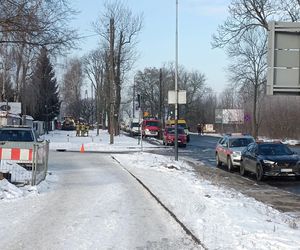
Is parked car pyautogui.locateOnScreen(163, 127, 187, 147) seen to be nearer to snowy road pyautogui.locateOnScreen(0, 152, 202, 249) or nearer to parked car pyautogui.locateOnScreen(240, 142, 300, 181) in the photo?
parked car pyautogui.locateOnScreen(240, 142, 300, 181)

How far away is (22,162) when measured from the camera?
48.3ft

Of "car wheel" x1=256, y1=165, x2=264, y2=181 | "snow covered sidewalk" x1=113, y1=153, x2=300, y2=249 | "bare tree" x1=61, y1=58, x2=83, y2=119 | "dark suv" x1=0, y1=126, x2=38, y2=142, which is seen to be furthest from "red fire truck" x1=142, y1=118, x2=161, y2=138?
"bare tree" x1=61, y1=58, x2=83, y2=119

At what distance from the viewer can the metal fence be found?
46.6ft

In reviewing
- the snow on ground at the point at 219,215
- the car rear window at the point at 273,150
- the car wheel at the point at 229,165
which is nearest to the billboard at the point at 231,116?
the car wheel at the point at 229,165

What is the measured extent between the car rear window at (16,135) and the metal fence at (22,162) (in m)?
4.81

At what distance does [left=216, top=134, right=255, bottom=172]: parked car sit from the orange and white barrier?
11737mm

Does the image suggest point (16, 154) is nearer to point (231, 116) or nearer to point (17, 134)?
point (17, 134)

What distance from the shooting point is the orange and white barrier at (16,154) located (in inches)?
571

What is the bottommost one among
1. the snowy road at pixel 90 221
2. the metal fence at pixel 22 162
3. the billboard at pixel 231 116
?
the snowy road at pixel 90 221

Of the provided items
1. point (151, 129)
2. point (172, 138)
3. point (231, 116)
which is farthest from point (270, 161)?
point (231, 116)

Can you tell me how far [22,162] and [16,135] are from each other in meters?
5.72

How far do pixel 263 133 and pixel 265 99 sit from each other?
457 inches

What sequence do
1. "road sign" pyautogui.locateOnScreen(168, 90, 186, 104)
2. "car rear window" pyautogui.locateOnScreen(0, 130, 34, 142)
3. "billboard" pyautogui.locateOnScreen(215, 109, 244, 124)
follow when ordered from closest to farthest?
"car rear window" pyautogui.locateOnScreen(0, 130, 34, 142) < "road sign" pyautogui.locateOnScreen(168, 90, 186, 104) < "billboard" pyautogui.locateOnScreen(215, 109, 244, 124)

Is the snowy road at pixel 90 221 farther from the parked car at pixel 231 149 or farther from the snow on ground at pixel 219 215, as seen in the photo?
the parked car at pixel 231 149
